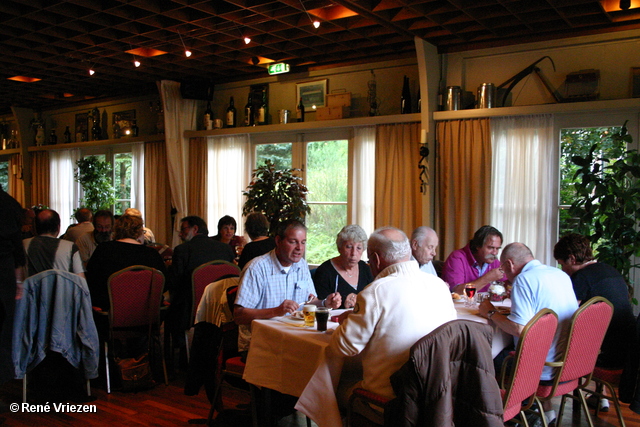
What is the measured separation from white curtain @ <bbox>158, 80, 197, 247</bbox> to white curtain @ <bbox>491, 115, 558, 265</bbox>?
495 cm

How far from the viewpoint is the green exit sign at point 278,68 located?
7.61 m

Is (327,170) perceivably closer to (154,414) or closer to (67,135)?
(154,414)

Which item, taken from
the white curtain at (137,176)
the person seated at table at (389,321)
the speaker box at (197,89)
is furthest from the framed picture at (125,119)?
the person seated at table at (389,321)

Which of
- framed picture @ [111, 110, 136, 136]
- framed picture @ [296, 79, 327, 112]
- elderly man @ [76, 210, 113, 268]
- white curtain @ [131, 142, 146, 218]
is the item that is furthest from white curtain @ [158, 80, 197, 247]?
elderly man @ [76, 210, 113, 268]

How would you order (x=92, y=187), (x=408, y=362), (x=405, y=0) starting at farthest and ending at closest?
(x=92, y=187) → (x=405, y=0) → (x=408, y=362)

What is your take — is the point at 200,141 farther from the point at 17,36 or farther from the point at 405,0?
the point at 405,0

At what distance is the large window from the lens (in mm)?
7773

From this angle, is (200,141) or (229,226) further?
(200,141)

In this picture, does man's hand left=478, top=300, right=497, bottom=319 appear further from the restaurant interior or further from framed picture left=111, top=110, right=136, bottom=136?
framed picture left=111, top=110, right=136, bottom=136

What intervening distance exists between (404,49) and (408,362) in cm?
543

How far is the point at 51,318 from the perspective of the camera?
3885 mm

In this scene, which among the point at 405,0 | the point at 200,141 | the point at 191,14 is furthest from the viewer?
the point at 200,141

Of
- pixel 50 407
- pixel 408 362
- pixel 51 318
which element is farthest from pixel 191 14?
pixel 408 362

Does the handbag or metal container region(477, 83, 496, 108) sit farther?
metal container region(477, 83, 496, 108)
